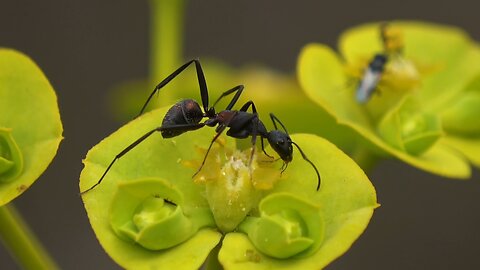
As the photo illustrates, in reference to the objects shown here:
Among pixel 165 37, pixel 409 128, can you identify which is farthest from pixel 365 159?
pixel 165 37

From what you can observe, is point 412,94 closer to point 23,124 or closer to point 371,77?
point 371,77

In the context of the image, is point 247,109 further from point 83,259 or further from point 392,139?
point 83,259

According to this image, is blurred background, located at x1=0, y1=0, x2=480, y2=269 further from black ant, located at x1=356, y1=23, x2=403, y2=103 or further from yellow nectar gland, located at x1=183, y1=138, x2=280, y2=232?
yellow nectar gland, located at x1=183, y1=138, x2=280, y2=232

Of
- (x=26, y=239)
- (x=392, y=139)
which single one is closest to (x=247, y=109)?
(x=392, y=139)

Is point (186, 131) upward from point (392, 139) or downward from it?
upward

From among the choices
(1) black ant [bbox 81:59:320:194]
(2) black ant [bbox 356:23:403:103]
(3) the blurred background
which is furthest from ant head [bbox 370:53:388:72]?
(3) the blurred background

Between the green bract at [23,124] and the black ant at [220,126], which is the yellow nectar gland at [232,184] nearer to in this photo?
the black ant at [220,126]
